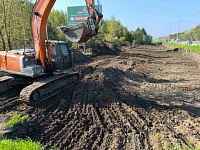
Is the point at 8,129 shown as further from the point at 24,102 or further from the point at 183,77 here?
the point at 183,77

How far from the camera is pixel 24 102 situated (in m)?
7.83

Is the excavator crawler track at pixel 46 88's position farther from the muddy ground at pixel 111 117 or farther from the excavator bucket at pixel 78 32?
the excavator bucket at pixel 78 32

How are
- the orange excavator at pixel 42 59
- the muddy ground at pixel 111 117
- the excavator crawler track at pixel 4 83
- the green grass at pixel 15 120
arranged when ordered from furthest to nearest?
the excavator crawler track at pixel 4 83, the orange excavator at pixel 42 59, the green grass at pixel 15 120, the muddy ground at pixel 111 117

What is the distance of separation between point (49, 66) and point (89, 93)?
1909 mm

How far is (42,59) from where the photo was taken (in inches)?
343

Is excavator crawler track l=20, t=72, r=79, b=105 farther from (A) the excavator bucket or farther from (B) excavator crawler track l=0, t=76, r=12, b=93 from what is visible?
(A) the excavator bucket

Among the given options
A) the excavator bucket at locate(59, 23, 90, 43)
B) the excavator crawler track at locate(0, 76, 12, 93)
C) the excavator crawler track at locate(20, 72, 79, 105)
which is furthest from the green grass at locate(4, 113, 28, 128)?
the excavator bucket at locate(59, 23, 90, 43)

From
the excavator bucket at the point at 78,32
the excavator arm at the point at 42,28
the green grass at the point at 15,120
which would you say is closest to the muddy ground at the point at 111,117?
the green grass at the point at 15,120

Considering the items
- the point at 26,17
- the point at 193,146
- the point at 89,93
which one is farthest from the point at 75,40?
the point at 26,17

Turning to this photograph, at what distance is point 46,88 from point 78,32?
2365 mm

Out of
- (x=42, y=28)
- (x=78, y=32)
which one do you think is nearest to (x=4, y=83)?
(x=42, y=28)

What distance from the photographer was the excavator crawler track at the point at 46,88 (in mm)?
7625

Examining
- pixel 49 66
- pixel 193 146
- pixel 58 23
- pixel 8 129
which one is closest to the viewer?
pixel 193 146

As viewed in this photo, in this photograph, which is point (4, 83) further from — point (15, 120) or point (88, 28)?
point (88, 28)
